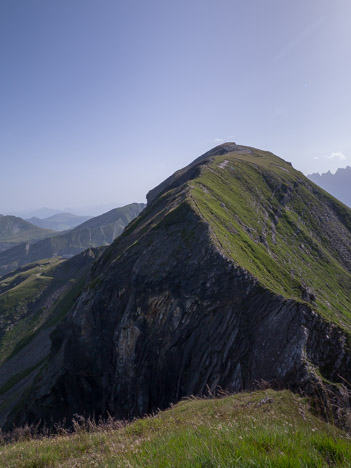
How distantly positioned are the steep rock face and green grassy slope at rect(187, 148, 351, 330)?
25.4 inches

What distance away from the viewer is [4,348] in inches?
4085

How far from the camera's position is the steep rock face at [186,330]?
23.6 m

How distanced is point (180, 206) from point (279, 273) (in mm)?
18915

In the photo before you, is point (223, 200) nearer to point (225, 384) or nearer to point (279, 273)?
point (279, 273)

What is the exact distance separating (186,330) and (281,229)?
48.8 metres

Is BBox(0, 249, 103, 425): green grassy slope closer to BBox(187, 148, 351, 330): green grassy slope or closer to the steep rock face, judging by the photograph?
the steep rock face

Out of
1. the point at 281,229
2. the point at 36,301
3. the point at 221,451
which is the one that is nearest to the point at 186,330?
the point at 221,451

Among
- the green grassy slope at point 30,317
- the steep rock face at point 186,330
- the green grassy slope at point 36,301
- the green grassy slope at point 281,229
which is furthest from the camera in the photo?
the green grassy slope at point 36,301

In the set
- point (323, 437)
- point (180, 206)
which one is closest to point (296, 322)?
point (323, 437)

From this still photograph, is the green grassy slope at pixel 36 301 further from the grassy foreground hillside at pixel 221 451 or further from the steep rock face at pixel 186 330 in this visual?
the grassy foreground hillside at pixel 221 451

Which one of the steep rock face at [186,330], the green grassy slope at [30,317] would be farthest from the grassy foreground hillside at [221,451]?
the green grassy slope at [30,317]

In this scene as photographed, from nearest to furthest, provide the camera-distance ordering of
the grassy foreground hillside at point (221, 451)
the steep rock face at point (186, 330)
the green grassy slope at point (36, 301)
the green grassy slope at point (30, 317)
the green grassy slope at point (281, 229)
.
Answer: the grassy foreground hillside at point (221, 451) → the steep rock face at point (186, 330) → the green grassy slope at point (281, 229) → the green grassy slope at point (30, 317) → the green grassy slope at point (36, 301)

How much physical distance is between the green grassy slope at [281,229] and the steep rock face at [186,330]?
0.65 m

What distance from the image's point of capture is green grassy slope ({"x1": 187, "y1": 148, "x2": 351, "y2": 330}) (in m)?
39.5
